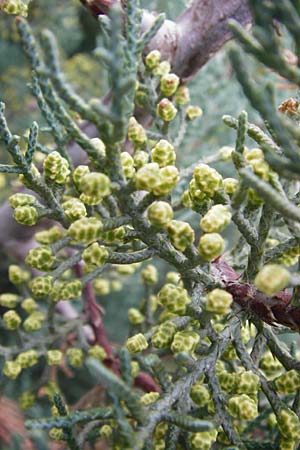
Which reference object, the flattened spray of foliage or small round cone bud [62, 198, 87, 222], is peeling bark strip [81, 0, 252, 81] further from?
small round cone bud [62, 198, 87, 222]

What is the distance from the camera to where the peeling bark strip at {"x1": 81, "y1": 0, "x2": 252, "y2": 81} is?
1312 mm

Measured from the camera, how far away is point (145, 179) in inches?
31.8

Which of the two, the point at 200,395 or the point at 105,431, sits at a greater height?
the point at 200,395

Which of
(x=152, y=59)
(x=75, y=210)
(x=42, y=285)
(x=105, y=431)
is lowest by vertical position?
(x=105, y=431)

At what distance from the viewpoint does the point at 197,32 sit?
1354 millimetres

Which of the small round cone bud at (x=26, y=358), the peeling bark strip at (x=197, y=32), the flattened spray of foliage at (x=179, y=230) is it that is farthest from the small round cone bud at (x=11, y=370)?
the peeling bark strip at (x=197, y=32)

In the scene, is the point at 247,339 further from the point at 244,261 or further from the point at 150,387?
the point at 150,387

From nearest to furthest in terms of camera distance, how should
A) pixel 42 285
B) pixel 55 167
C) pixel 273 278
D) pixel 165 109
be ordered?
pixel 273 278 → pixel 55 167 → pixel 42 285 → pixel 165 109

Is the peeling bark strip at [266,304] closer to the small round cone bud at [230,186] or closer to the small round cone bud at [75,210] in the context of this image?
the small round cone bud at [230,186]

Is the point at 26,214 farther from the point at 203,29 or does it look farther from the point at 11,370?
the point at 203,29

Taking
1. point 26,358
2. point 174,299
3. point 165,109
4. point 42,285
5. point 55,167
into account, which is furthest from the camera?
point 26,358

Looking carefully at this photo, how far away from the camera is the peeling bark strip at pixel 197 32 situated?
1.31 meters

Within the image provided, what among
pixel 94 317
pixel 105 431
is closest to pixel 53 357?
pixel 94 317

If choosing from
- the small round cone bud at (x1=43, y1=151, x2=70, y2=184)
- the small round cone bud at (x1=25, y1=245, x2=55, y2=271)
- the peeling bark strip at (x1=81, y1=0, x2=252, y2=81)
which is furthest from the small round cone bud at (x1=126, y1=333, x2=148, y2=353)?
the peeling bark strip at (x1=81, y1=0, x2=252, y2=81)
